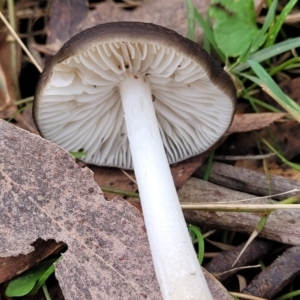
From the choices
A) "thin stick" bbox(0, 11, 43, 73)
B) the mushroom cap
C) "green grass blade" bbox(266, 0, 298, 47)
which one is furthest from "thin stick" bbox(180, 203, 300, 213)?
"thin stick" bbox(0, 11, 43, 73)

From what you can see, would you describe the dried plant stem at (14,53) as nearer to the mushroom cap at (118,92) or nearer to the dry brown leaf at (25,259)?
the mushroom cap at (118,92)

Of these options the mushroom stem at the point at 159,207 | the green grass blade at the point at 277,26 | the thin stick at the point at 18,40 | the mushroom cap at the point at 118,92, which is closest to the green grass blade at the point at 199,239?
the mushroom stem at the point at 159,207

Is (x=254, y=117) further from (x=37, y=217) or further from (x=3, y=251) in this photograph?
(x=3, y=251)

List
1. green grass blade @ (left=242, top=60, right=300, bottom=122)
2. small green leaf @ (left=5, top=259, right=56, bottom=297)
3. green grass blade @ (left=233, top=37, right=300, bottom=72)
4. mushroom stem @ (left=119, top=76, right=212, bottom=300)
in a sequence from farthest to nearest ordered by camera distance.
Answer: green grass blade @ (left=233, top=37, right=300, bottom=72) < green grass blade @ (left=242, top=60, right=300, bottom=122) < small green leaf @ (left=5, top=259, right=56, bottom=297) < mushroom stem @ (left=119, top=76, right=212, bottom=300)

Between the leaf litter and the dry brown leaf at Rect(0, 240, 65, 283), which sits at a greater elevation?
the leaf litter

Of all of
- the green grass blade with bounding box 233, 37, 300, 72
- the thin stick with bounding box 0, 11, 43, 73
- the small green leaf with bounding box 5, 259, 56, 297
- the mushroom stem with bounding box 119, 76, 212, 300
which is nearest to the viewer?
the mushroom stem with bounding box 119, 76, 212, 300

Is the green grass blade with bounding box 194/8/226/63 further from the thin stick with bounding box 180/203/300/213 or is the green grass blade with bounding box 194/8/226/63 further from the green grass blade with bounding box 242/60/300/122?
the thin stick with bounding box 180/203/300/213

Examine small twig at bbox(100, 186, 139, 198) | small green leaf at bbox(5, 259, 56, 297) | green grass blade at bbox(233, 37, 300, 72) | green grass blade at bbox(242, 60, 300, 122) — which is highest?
green grass blade at bbox(233, 37, 300, 72)
